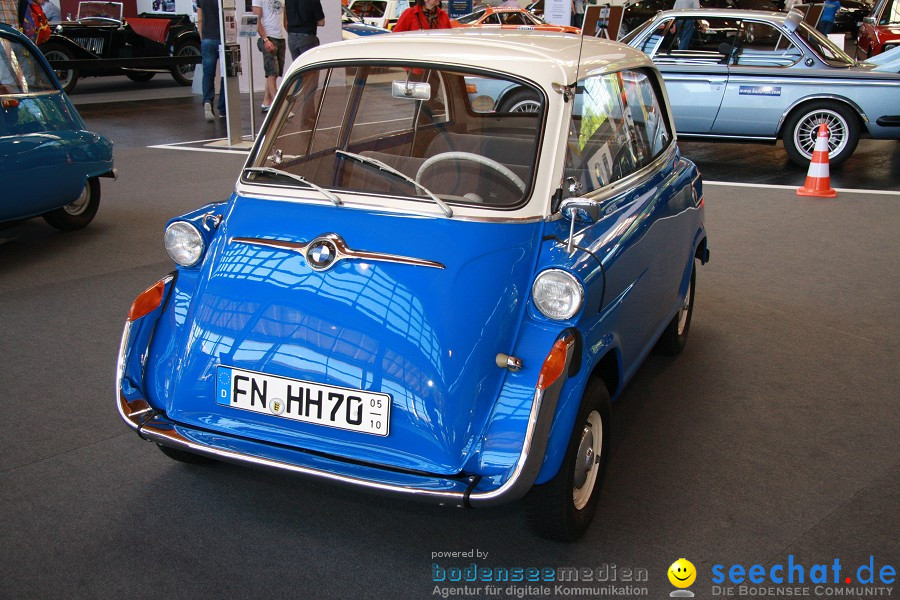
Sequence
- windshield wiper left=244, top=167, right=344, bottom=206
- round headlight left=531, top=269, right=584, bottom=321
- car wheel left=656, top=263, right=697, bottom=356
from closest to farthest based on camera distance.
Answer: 1. round headlight left=531, top=269, right=584, bottom=321
2. windshield wiper left=244, top=167, right=344, bottom=206
3. car wheel left=656, top=263, right=697, bottom=356

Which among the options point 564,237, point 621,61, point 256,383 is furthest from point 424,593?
point 621,61

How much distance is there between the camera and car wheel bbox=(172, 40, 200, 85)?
1756 centimetres

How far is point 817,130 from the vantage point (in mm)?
9680

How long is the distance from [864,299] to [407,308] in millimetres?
4051

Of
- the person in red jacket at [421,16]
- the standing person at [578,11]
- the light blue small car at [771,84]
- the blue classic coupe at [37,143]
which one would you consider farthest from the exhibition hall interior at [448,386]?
the standing person at [578,11]

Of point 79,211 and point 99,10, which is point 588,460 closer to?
point 79,211

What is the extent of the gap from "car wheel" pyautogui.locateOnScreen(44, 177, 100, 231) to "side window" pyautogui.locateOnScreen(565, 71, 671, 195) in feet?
A: 15.3

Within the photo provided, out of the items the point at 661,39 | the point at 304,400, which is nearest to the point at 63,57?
the point at 661,39

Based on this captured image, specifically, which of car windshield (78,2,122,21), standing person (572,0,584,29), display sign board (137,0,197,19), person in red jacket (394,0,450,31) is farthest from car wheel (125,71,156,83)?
standing person (572,0,584,29)

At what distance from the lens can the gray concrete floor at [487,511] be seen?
2.97 m

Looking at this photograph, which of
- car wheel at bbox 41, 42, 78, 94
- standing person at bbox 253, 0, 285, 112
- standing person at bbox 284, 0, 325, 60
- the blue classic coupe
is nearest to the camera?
the blue classic coupe

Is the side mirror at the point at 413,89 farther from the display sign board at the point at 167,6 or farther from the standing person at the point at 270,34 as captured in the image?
the display sign board at the point at 167,6

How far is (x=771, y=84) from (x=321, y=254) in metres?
8.03

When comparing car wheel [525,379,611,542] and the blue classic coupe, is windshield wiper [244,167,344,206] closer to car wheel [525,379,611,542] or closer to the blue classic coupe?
car wheel [525,379,611,542]
